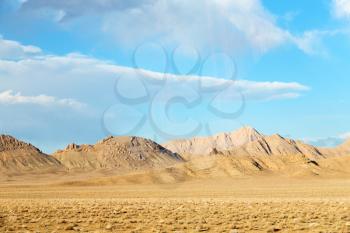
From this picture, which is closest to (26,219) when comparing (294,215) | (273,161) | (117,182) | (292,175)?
(294,215)

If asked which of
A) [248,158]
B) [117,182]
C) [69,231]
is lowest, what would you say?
[69,231]

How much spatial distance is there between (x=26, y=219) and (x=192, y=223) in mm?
10221

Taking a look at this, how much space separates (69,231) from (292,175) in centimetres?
13829

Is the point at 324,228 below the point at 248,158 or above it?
below

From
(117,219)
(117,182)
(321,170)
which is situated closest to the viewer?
(117,219)

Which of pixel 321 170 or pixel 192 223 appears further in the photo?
pixel 321 170

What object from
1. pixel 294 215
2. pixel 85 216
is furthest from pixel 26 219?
pixel 294 215

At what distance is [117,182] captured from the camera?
147 m

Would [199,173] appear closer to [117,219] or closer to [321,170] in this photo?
[321,170]

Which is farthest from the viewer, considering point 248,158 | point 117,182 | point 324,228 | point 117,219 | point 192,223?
point 248,158

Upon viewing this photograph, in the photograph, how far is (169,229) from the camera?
24.6 m

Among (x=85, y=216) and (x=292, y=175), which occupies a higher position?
(x=292, y=175)

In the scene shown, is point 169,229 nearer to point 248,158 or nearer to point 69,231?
point 69,231

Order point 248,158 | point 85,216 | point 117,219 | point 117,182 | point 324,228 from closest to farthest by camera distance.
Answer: point 324,228 → point 117,219 → point 85,216 → point 117,182 → point 248,158
